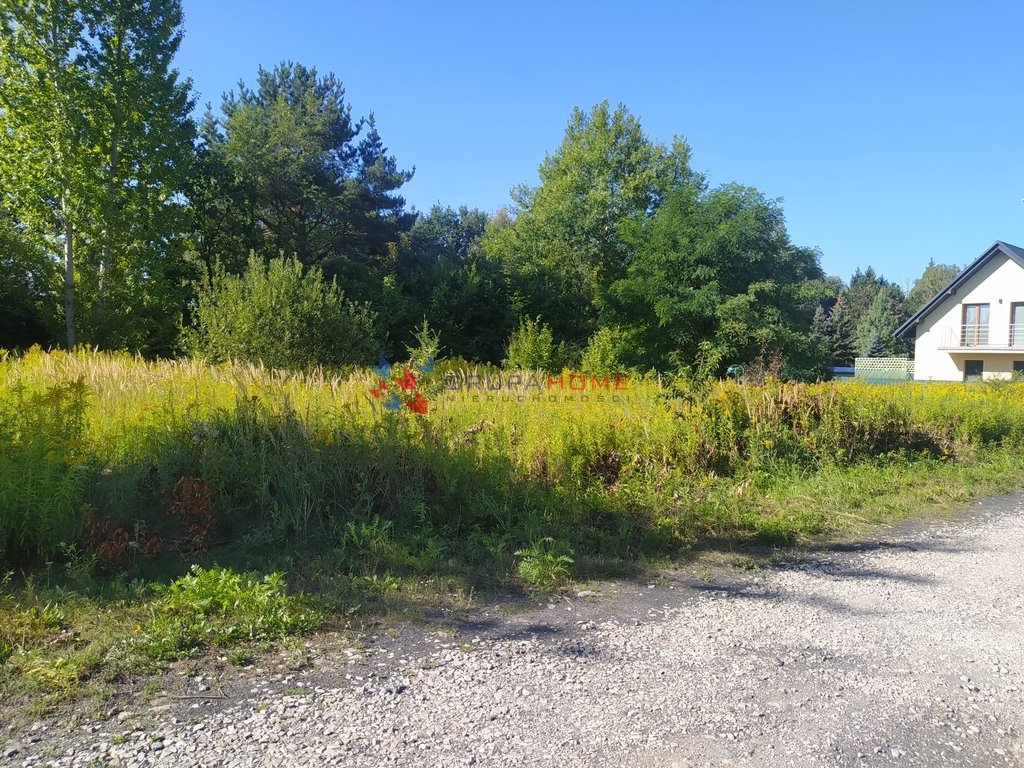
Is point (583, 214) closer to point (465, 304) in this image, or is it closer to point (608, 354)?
point (465, 304)

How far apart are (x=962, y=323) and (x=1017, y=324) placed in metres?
2.85

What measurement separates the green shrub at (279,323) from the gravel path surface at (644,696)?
9.35 m

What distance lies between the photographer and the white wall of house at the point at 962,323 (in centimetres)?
3756

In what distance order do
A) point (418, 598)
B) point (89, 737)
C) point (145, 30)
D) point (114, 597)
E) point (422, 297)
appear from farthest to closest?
point (422, 297) < point (145, 30) < point (418, 598) < point (114, 597) < point (89, 737)

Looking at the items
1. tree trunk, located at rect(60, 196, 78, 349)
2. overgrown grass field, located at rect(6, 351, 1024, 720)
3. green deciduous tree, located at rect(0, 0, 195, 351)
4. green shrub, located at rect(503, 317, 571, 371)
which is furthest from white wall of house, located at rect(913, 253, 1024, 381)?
tree trunk, located at rect(60, 196, 78, 349)

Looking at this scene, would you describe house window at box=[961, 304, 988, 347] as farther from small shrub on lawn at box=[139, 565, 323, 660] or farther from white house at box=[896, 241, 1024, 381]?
small shrub on lawn at box=[139, 565, 323, 660]

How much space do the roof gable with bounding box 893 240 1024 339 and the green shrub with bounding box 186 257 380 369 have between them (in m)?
36.8

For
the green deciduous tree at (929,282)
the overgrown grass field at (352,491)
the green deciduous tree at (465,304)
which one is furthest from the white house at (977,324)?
the green deciduous tree at (929,282)

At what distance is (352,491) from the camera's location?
5.96m

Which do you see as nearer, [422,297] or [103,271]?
[103,271]

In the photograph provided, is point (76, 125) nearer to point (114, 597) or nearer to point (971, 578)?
point (114, 597)

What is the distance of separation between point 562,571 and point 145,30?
71.8 feet

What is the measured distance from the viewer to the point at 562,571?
4961 millimetres

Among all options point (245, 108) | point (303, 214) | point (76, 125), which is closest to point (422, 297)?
point (303, 214)
